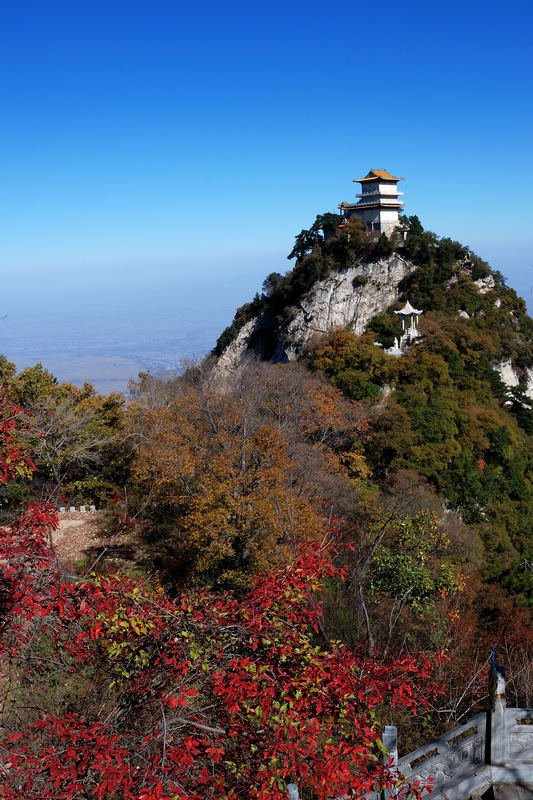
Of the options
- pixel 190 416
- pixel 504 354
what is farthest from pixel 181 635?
pixel 504 354

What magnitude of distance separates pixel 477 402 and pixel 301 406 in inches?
440

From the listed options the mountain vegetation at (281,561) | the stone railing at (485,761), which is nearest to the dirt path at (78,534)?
the mountain vegetation at (281,561)

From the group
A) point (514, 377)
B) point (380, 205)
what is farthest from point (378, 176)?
point (514, 377)

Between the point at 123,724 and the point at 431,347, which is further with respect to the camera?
the point at 431,347

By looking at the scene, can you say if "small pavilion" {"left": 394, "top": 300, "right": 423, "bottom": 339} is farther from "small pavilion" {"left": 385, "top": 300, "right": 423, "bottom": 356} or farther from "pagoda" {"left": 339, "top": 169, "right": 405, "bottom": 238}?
"pagoda" {"left": 339, "top": 169, "right": 405, "bottom": 238}

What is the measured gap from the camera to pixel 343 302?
37.2 metres

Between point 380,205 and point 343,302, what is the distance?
30.3 ft

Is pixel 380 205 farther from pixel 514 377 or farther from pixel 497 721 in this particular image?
pixel 497 721

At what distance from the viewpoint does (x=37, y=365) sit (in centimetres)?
2058

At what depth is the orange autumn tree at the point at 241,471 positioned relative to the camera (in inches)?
466

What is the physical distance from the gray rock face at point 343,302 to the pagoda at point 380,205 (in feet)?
15.7

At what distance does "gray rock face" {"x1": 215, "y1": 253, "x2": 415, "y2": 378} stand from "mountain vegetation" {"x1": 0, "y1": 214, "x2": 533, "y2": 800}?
91 cm

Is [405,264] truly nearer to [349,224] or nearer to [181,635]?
[349,224]

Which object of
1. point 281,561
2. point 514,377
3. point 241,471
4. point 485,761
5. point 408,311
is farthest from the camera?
point 514,377
